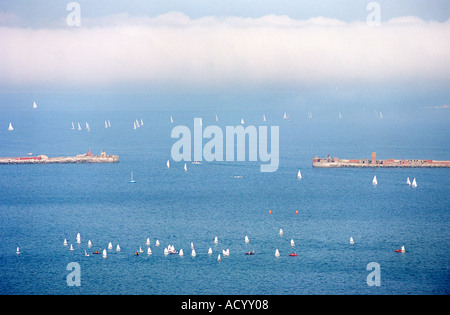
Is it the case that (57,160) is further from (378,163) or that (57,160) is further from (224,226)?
(224,226)

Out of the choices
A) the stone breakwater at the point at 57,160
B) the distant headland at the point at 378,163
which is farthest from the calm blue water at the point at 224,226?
the stone breakwater at the point at 57,160

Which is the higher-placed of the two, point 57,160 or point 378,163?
point 57,160

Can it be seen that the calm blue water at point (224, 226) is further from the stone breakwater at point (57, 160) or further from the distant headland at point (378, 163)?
the stone breakwater at point (57, 160)

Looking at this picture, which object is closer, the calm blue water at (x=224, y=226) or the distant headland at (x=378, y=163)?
the calm blue water at (x=224, y=226)

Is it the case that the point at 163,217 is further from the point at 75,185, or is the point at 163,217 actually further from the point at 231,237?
the point at 75,185

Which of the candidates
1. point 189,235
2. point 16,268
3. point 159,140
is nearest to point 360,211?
point 189,235

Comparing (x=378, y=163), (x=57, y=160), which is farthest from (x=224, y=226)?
(x=57, y=160)

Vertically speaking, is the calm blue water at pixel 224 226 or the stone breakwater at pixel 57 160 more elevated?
the stone breakwater at pixel 57 160

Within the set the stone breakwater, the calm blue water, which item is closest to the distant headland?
the calm blue water

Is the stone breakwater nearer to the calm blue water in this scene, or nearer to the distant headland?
the calm blue water
